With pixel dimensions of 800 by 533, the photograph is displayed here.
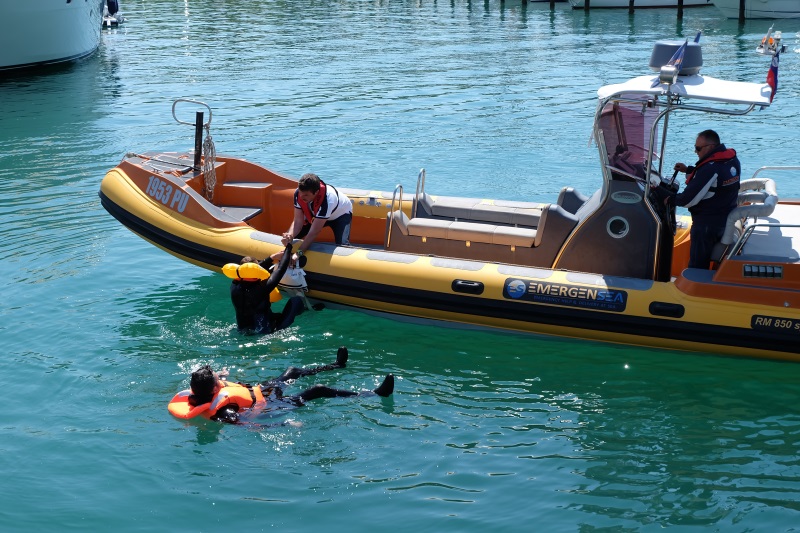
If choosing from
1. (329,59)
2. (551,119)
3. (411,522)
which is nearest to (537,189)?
(551,119)

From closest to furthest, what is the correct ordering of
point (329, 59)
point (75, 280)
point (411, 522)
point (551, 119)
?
point (411, 522) < point (75, 280) < point (551, 119) < point (329, 59)

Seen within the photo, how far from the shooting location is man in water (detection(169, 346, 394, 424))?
7.01 meters

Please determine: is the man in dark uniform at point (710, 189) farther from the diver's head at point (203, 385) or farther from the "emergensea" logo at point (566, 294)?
the diver's head at point (203, 385)

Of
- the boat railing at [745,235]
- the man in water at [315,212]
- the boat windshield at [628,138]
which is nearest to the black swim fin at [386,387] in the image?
the man in water at [315,212]

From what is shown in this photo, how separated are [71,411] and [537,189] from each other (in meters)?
8.11

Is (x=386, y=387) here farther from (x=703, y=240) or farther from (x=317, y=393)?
(x=703, y=240)

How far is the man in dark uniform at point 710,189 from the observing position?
25.3 feet

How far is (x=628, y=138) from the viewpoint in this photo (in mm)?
8211

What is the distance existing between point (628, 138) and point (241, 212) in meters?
4.52

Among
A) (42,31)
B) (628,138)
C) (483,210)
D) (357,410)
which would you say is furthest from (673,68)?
(42,31)

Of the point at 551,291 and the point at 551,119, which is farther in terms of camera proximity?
the point at 551,119

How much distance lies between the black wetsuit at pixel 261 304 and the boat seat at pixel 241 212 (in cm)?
148

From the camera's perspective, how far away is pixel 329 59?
2638 cm

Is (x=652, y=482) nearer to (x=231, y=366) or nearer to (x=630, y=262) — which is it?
(x=630, y=262)
